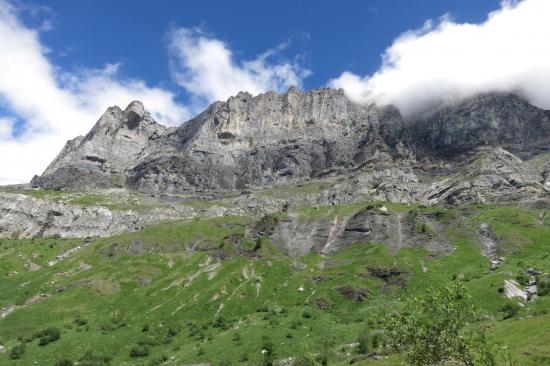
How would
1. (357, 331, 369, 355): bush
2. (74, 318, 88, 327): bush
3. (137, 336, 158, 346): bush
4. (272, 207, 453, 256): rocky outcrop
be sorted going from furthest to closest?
(272, 207, 453, 256): rocky outcrop, (74, 318, 88, 327): bush, (137, 336, 158, 346): bush, (357, 331, 369, 355): bush

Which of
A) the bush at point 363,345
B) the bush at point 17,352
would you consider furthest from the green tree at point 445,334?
the bush at point 17,352

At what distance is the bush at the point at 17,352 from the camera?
8950 cm

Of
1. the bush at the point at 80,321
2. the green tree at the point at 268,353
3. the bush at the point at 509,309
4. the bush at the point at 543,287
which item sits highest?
the bush at the point at 543,287

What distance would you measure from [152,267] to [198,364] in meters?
95.4

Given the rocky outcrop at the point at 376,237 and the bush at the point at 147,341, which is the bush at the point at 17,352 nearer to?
the bush at the point at 147,341

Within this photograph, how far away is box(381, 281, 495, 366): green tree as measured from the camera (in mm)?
31672

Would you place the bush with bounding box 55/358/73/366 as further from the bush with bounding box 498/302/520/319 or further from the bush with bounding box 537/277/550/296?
the bush with bounding box 537/277/550/296

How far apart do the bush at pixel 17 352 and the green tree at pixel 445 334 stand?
82.4 m

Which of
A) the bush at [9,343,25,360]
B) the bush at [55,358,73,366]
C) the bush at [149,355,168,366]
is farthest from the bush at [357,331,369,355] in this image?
the bush at [9,343,25,360]

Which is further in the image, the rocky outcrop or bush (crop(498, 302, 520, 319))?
the rocky outcrop

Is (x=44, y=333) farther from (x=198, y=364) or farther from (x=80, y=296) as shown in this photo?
(x=198, y=364)

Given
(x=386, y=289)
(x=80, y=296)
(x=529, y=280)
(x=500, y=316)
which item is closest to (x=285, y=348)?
(x=500, y=316)

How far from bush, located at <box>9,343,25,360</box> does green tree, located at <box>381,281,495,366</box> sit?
82.4 m

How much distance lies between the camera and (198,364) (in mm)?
78000
